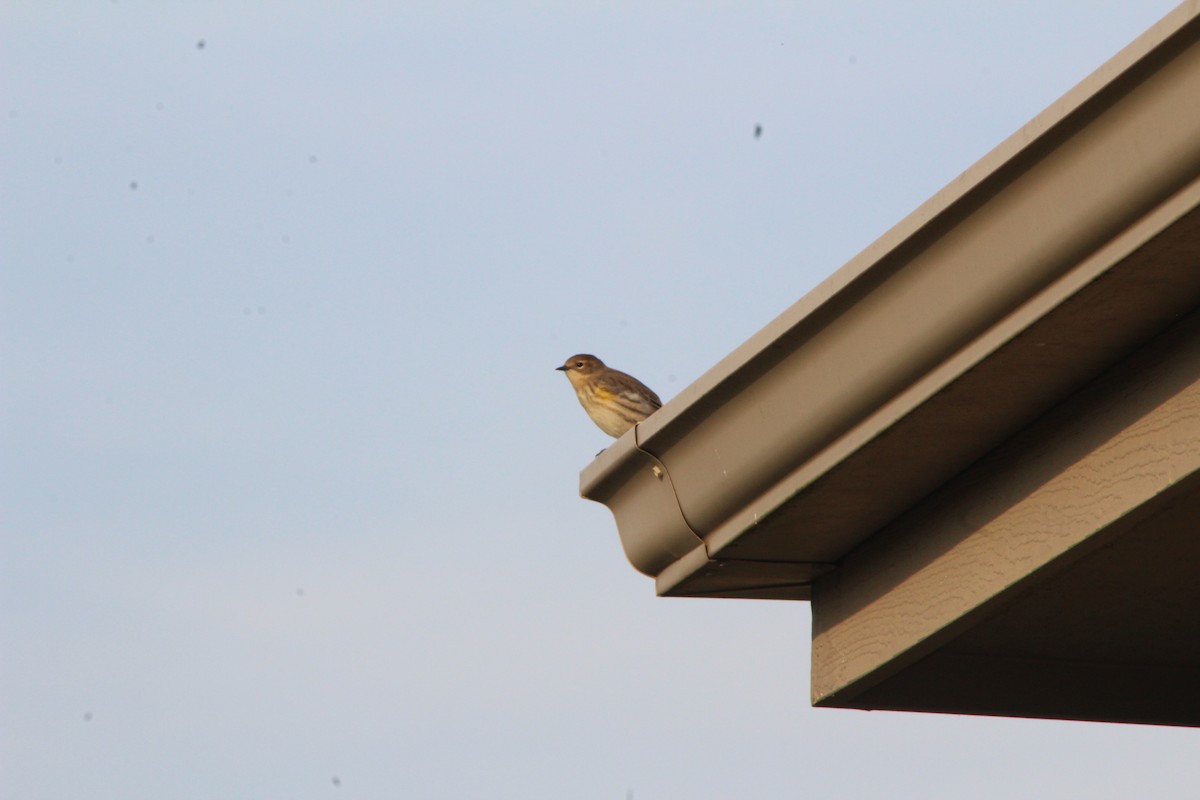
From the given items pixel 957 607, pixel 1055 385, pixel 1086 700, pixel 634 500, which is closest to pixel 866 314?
pixel 1055 385

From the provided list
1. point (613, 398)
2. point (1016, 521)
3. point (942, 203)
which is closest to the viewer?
point (942, 203)

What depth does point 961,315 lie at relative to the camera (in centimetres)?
365

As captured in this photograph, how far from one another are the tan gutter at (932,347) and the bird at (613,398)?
7400 millimetres

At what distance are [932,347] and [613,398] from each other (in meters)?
8.63

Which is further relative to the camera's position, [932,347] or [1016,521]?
[1016,521]

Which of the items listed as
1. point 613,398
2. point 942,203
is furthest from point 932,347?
point 613,398

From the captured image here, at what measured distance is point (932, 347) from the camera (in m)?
3.75

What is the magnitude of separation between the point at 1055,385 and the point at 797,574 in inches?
45.2

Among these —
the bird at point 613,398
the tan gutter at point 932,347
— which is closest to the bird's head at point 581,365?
the bird at point 613,398

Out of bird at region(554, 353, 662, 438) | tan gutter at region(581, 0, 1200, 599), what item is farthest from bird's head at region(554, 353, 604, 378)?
tan gutter at region(581, 0, 1200, 599)

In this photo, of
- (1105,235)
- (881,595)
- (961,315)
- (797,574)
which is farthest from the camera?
(797,574)

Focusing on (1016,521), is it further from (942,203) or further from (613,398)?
(613,398)

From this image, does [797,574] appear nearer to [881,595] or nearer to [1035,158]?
[881,595]

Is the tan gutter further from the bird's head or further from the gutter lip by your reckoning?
the bird's head
